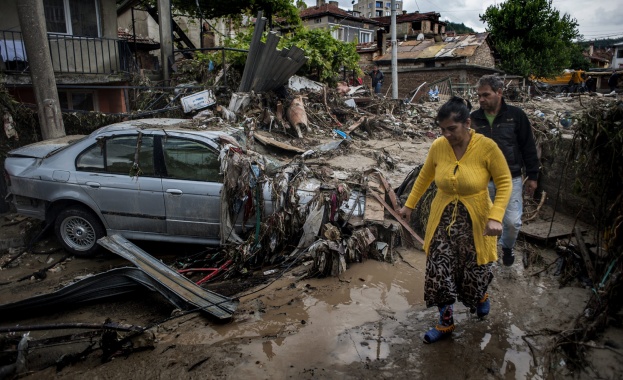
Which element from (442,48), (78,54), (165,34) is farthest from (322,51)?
(442,48)

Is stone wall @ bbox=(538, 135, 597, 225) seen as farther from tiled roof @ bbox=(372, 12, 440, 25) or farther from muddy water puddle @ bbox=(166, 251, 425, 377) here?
tiled roof @ bbox=(372, 12, 440, 25)

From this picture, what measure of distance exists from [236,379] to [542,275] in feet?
10.4

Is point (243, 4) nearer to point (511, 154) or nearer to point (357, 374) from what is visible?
point (511, 154)

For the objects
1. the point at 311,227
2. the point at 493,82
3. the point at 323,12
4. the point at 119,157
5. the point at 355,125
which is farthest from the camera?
the point at 323,12

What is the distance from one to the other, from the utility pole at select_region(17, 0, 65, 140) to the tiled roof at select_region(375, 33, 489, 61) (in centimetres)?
2548

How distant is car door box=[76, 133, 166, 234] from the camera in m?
5.22

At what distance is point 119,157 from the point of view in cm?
538

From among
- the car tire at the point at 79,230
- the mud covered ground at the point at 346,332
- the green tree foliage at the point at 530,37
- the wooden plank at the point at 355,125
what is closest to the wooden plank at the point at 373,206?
the mud covered ground at the point at 346,332

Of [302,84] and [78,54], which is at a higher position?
[78,54]

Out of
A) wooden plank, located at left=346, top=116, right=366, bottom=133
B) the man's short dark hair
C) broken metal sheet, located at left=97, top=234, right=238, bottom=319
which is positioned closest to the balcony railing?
wooden plank, located at left=346, top=116, right=366, bottom=133

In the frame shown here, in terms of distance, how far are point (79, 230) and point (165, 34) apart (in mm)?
7860

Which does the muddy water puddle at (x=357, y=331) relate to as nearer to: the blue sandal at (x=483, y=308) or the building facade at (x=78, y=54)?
the blue sandal at (x=483, y=308)

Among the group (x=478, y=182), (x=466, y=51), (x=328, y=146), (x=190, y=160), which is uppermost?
(x=466, y=51)

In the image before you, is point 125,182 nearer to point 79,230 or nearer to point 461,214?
point 79,230
